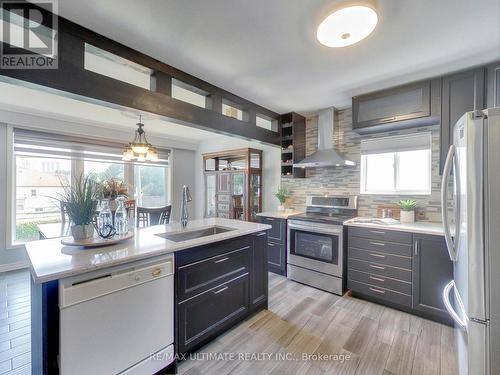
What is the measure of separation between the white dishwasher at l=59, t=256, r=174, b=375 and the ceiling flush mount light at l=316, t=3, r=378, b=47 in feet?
6.40

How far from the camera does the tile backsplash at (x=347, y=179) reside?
2734 mm

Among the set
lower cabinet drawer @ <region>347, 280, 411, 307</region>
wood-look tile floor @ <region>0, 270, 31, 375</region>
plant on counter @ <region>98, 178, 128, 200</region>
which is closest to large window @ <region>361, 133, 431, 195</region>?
lower cabinet drawer @ <region>347, 280, 411, 307</region>

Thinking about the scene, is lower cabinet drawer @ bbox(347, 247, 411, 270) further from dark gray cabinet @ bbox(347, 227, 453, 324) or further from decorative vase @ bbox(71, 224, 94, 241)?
decorative vase @ bbox(71, 224, 94, 241)

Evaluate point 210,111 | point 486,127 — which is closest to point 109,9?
point 210,111

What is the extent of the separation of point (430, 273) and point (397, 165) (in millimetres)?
1461

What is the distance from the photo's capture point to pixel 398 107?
8.59ft

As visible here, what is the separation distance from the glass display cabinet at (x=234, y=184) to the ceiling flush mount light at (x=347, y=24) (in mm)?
2708

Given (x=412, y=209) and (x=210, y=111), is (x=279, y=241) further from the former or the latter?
(x=210, y=111)

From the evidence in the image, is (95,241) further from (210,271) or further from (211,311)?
(211,311)

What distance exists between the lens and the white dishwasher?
119 cm

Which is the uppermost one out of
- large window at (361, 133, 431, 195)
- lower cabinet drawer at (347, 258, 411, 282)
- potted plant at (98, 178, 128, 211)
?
large window at (361, 133, 431, 195)

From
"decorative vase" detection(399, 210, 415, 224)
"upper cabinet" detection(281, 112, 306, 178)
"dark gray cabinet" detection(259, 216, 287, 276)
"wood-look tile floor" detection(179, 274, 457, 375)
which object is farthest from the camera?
"upper cabinet" detection(281, 112, 306, 178)

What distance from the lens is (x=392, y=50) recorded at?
6.26 ft

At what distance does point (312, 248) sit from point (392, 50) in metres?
2.33
